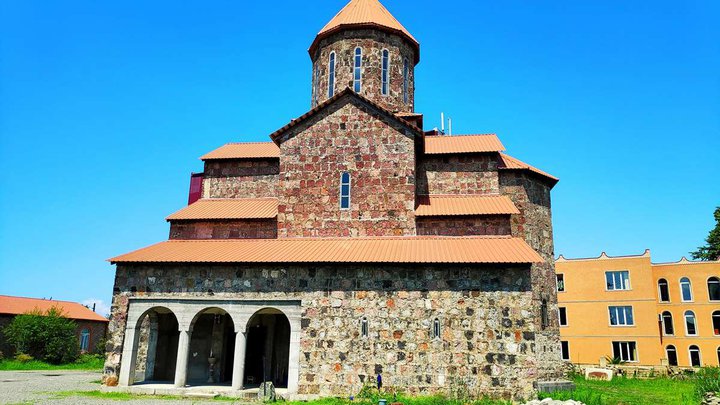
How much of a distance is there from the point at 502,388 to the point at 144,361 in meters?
14.2

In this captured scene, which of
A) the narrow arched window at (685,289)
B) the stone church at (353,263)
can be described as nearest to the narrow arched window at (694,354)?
the narrow arched window at (685,289)

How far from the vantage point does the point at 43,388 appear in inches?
741

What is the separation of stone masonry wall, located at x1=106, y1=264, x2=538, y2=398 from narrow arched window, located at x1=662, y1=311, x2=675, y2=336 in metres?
24.0

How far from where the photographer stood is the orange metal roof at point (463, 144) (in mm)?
21172

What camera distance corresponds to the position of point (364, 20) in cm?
2436

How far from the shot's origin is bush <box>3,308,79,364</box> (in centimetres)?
3556

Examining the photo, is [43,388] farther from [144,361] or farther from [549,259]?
[549,259]

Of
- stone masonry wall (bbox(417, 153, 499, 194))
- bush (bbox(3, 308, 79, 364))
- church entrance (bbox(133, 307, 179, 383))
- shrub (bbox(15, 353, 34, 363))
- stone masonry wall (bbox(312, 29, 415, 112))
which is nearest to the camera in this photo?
church entrance (bbox(133, 307, 179, 383))

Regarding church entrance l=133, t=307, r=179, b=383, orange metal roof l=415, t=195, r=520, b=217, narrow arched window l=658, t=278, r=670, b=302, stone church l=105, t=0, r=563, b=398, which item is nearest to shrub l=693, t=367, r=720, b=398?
stone church l=105, t=0, r=563, b=398

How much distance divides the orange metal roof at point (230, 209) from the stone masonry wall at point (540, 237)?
10482mm

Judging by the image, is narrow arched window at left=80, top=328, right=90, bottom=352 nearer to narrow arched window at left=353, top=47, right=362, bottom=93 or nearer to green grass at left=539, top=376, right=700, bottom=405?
Answer: narrow arched window at left=353, top=47, right=362, bottom=93

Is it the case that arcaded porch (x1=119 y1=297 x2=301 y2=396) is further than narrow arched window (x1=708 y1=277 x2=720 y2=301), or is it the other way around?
narrow arched window (x1=708 y1=277 x2=720 y2=301)

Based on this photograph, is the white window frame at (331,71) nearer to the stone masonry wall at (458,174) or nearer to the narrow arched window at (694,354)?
the stone masonry wall at (458,174)

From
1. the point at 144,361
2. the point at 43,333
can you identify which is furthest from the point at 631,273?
the point at 43,333
